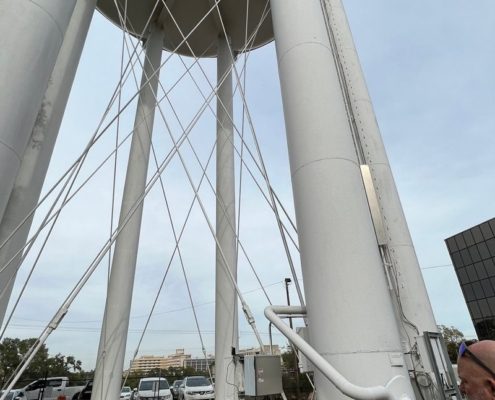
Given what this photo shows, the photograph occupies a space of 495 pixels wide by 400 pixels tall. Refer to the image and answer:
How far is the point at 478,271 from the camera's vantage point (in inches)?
1614

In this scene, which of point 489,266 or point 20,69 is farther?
point 489,266

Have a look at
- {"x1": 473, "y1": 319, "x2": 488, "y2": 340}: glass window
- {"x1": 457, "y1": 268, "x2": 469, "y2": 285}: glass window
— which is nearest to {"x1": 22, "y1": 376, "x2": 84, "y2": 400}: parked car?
{"x1": 473, "y1": 319, "x2": 488, "y2": 340}: glass window

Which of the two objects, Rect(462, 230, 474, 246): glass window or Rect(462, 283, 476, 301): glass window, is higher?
Rect(462, 230, 474, 246): glass window

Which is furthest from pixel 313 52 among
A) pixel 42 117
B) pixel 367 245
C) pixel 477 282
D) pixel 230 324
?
pixel 477 282

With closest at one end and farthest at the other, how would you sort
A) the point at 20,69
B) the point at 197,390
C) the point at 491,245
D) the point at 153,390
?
1. the point at 20,69
2. the point at 197,390
3. the point at 153,390
4. the point at 491,245

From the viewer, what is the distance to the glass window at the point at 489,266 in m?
39.3

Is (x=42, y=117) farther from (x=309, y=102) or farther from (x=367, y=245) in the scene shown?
(x=367, y=245)

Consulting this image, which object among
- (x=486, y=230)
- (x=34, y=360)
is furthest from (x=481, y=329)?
(x=34, y=360)

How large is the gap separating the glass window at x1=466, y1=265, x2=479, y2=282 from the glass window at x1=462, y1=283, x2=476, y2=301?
95 centimetres

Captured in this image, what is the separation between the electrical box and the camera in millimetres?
3975

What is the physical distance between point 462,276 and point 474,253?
3.47 m

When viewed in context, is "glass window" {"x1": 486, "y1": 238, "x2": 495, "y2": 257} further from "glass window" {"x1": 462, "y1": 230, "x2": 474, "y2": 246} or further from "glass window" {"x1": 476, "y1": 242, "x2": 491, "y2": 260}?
"glass window" {"x1": 462, "y1": 230, "x2": 474, "y2": 246}

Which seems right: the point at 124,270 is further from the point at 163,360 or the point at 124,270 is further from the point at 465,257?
the point at 163,360

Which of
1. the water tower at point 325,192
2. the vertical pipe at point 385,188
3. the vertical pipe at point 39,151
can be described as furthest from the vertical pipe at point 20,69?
the vertical pipe at point 385,188
